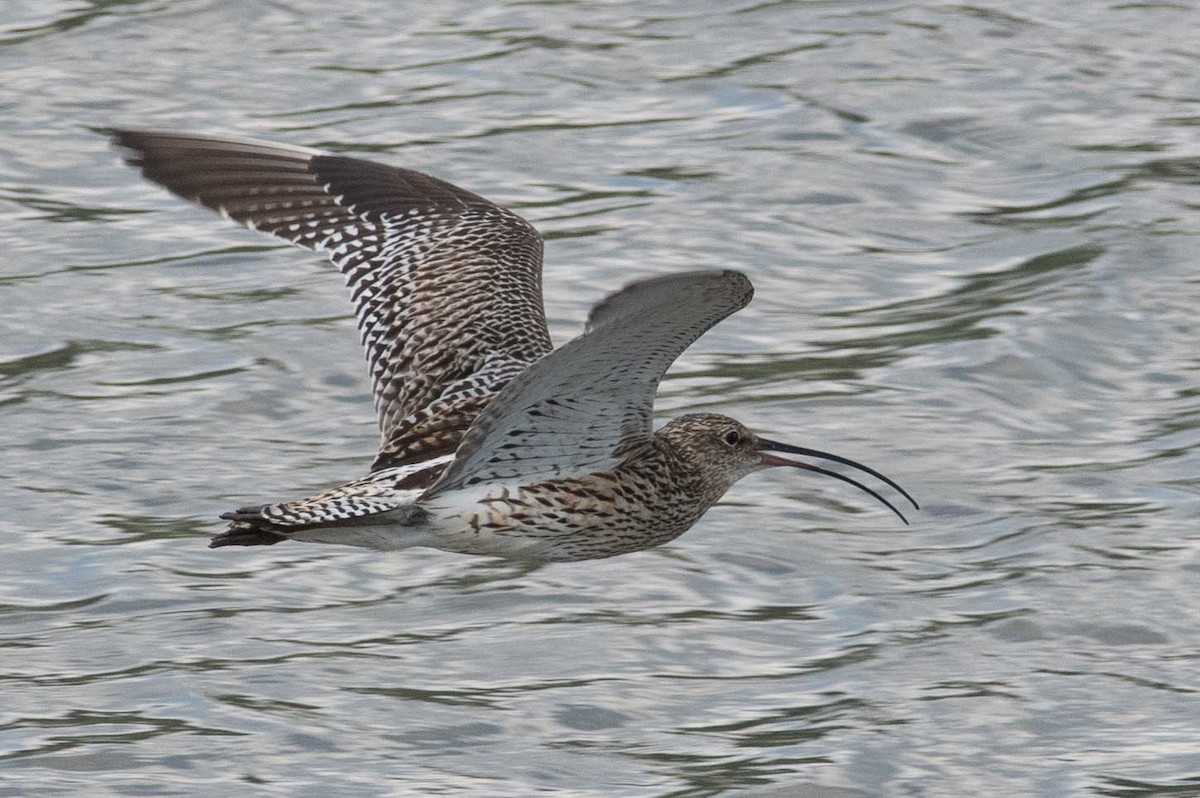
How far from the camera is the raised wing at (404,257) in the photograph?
11492 mm

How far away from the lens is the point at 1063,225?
18109 millimetres

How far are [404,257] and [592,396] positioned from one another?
2.24 metres

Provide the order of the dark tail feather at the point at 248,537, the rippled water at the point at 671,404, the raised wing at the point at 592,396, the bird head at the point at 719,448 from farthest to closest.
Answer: the rippled water at the point at 671,404 < the bird head at the point at 719,448 < the dark tail feather at the point at 248,537 < the raised wing at the point at 592,396

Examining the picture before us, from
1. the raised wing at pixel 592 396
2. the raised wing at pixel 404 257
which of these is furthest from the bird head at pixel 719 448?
the raised wing at pixel 404 257

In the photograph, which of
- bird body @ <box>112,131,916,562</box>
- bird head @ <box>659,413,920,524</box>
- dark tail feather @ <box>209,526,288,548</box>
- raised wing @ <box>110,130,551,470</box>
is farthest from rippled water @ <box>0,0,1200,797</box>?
dark tail feather @ <box>209,526,288,548</box>

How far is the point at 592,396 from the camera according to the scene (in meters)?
10.3

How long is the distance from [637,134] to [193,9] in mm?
4534

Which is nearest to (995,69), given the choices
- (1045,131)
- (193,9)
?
(1045,131)

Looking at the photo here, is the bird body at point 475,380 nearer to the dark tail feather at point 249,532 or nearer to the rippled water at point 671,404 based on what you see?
the dark tail feather at point 249,532

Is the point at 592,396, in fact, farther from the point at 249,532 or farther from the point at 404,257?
the point at 404,257

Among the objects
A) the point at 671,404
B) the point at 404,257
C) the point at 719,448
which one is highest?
the point at 404,257

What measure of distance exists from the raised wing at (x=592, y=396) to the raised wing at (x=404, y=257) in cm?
52

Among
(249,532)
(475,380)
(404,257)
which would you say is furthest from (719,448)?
(249,532)

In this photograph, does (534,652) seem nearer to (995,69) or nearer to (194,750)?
(194,750)
